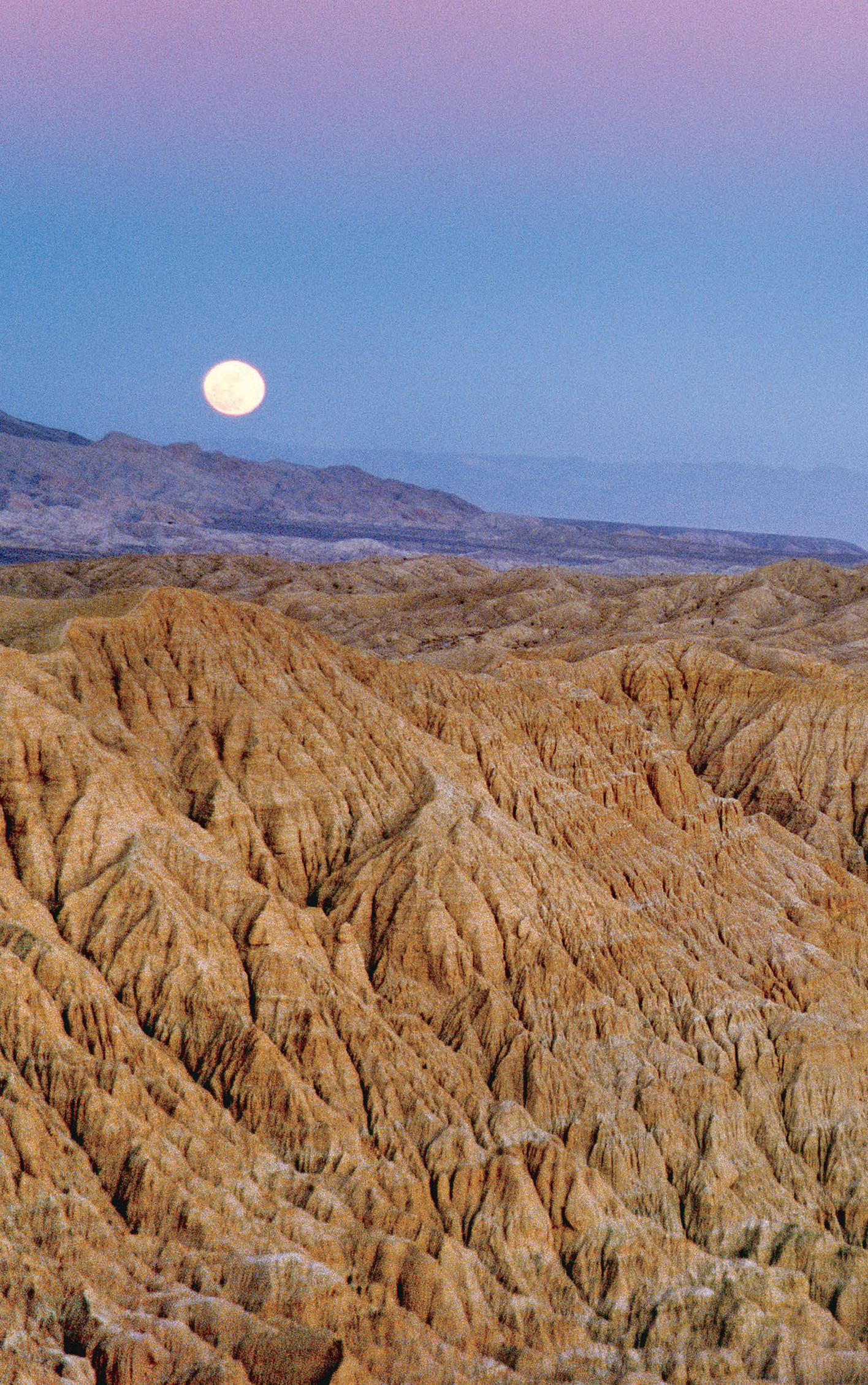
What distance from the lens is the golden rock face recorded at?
136ft

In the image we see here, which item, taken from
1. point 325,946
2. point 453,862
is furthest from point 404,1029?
point 453,862

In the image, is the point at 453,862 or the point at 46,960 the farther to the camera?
the point at 453,862

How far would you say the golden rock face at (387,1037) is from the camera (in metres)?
41.5

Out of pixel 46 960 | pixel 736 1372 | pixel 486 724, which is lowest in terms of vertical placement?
pixel 736 1372

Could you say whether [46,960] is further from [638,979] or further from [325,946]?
[638,979]

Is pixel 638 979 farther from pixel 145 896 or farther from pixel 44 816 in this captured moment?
pixel 44 816

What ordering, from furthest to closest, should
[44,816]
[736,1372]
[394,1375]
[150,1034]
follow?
[44,816], [150,1034], [736,1372], [394,1375]

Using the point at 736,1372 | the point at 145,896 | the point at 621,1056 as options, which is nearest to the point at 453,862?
the point at 621,1056

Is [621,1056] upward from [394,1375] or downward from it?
upward

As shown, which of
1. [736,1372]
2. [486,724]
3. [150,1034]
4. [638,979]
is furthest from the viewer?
[486,724]

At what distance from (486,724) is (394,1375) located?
38791mm

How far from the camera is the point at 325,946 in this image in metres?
55.2

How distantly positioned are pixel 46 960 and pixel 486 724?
3299cm

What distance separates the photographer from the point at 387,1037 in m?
51.6
